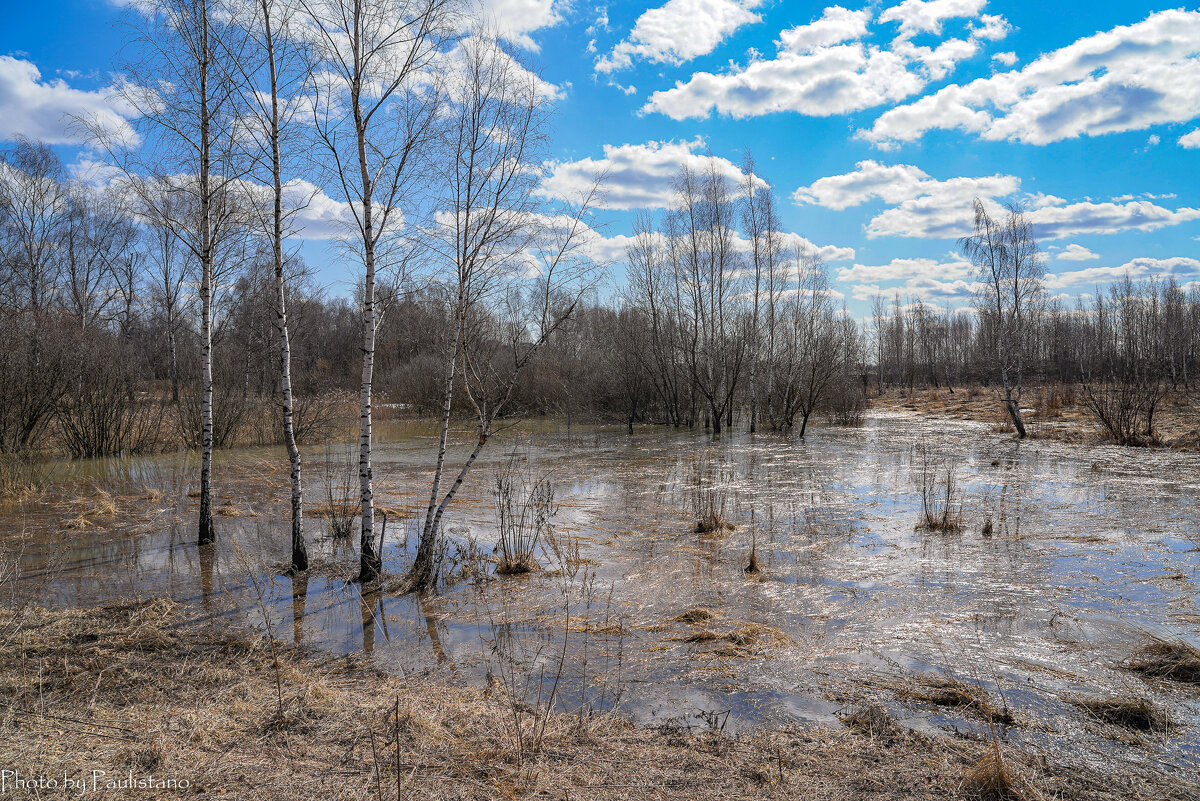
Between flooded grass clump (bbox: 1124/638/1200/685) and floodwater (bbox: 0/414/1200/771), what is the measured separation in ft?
0.46

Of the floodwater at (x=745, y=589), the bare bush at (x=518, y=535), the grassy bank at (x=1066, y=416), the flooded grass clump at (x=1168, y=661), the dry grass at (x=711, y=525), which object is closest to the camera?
the floodwater at (x=745, y=589)

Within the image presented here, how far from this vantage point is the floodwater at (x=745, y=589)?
4.32m

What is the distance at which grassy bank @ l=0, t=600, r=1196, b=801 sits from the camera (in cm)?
306

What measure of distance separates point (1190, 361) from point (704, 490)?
5482 centimetres

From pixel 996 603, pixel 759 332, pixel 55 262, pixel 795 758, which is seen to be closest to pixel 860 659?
pixel 795 758

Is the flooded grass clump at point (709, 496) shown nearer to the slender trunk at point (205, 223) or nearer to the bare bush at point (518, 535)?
the bare bush at point (518, 535)

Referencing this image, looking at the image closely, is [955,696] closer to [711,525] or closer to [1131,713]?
[1131,713]

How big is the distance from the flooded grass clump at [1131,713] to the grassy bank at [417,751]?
0.65 meters

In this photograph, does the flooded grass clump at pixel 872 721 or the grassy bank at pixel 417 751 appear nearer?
the grassy bank at pixel 417 751

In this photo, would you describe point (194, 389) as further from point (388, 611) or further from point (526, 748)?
point (526, 748)

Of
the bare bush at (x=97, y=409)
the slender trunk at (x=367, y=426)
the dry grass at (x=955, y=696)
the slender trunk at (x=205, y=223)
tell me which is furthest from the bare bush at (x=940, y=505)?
the bare bush at (x=97, y=409)

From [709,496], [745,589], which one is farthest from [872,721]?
[709,496]

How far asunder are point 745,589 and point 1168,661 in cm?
333

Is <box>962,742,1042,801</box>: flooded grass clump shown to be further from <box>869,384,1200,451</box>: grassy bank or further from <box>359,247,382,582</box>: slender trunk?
<box>869,384,1200,451</box>: grassy bank
